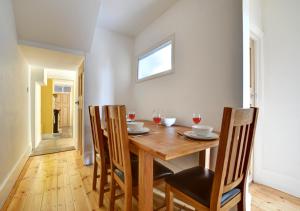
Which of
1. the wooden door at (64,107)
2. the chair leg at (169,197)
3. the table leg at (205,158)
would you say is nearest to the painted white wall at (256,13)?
the table leg at (205,158)

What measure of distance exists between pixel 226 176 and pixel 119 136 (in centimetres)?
A: 72

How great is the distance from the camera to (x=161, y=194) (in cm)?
170

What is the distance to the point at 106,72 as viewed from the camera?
9.27 feet

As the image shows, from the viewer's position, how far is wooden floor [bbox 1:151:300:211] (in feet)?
4.80

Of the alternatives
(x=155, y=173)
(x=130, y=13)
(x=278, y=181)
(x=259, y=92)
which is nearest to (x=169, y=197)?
(x=155, y=173)

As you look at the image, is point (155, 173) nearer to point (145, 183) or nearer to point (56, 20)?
point (145, 183)

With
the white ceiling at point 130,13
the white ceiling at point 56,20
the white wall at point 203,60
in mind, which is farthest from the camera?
the white ceiling at point 130,13

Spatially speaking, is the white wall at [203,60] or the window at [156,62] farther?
the window at [156,62]

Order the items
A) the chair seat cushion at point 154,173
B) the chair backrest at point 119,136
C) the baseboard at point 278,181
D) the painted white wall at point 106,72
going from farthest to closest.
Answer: the painted white wall at point 106,72, the baseboard at point 278,181, the chair seat cushion at point 154,173, the chair backrest at point 119,136

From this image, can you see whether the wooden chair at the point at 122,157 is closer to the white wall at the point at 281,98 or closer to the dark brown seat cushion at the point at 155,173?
the dark brown seat cushion at the point at 155,173

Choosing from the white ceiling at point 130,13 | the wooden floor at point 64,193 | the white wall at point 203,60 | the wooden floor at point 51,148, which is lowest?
the wooden floor at point 64,193

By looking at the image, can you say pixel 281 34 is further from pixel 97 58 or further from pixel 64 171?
pixel 64 171

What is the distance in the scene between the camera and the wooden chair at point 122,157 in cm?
99

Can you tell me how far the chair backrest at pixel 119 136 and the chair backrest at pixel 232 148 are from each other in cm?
57
